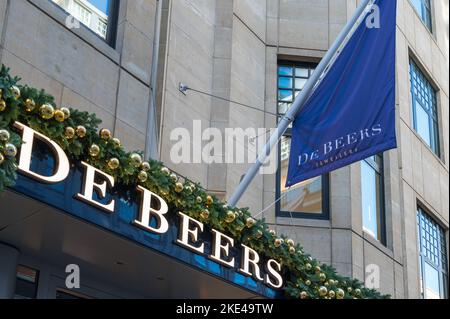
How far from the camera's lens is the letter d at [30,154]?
24.6 feet

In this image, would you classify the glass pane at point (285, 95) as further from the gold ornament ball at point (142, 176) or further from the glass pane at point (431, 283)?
the gold ornament ball at point (142, 176)

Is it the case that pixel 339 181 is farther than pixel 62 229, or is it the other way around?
pixel 339 181

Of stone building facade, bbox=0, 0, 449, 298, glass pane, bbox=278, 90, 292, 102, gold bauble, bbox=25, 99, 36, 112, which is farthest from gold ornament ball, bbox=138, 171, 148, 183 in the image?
glass pane, bbox=278, 90, 292, 102

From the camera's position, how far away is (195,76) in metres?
14.5

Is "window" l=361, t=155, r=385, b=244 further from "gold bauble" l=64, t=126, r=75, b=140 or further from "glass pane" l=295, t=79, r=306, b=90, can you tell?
"gold bauble" l=64, t=126, r=75, b=140

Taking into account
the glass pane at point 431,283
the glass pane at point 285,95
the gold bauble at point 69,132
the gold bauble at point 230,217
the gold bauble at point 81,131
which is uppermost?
the glass pane at point 285,95

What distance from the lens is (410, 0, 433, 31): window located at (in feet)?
77.3

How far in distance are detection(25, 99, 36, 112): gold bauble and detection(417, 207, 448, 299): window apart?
14326 millimetres

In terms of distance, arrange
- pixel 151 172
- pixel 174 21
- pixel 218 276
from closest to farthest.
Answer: pixel 151 172
pixel 218 276
pixel 174 21

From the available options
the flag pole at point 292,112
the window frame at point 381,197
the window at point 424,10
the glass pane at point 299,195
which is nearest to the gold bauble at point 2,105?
the flag pole at point 292,112

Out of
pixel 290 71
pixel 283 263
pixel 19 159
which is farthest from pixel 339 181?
pixel 19 159

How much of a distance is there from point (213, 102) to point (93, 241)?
21.2ft

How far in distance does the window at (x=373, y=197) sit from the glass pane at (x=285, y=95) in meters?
2.25

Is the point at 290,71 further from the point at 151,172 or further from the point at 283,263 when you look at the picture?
the point at 151,172
